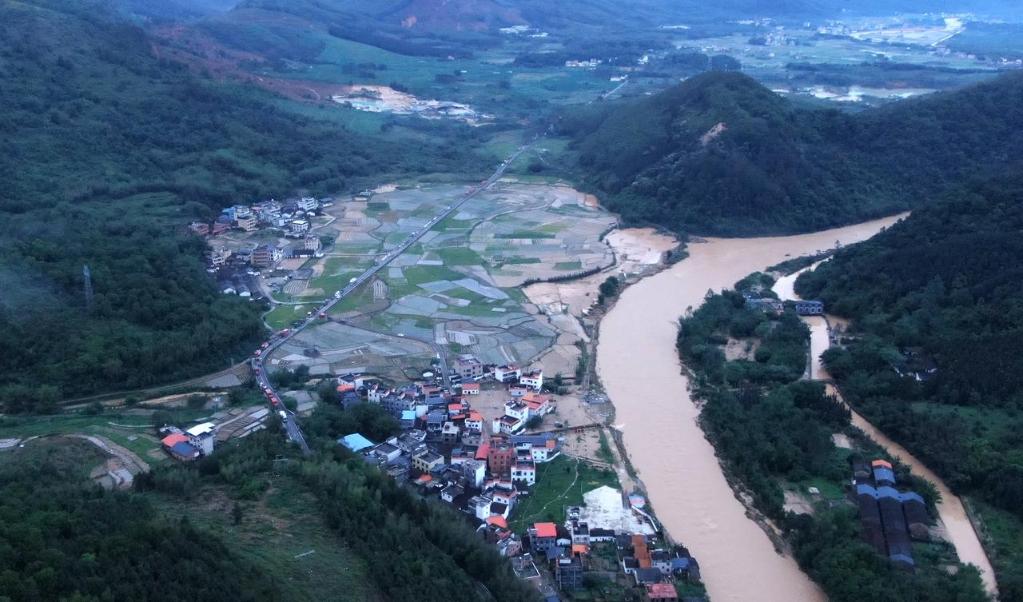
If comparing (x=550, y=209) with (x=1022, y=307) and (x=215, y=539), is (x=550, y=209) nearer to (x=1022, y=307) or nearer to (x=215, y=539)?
(x=1022, y=307)

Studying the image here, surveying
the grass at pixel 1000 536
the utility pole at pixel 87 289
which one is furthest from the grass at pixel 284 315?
the grass at pixel 1000 536

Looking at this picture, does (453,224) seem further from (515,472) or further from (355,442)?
(515,472)

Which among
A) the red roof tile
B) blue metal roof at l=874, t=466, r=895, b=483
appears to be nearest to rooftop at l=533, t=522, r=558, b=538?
blue metal roof at l=874, t=466, r=895, b=483

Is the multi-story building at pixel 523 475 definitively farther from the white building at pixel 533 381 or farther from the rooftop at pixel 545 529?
the white building at pixel 533 381

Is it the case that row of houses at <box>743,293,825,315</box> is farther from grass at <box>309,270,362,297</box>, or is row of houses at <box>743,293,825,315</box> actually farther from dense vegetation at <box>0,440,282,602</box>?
dense vegetation at <box>0,440,282,602</box>

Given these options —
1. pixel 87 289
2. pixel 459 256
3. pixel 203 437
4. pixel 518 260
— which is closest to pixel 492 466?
pixel 203 437
